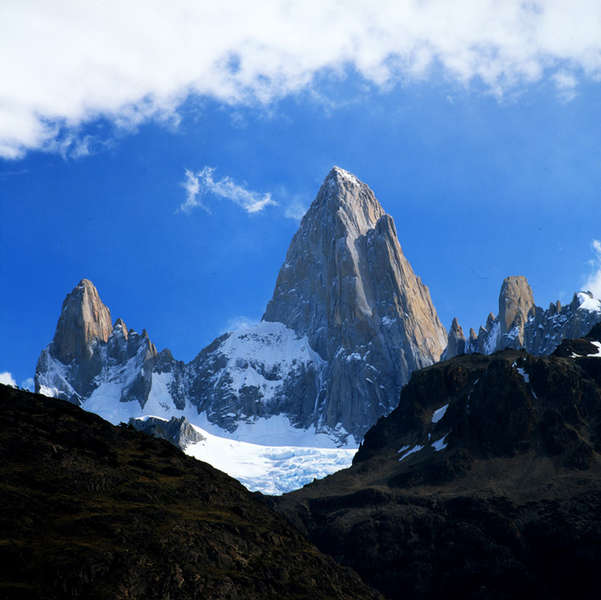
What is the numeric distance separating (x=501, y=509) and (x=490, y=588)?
27408 millimetres

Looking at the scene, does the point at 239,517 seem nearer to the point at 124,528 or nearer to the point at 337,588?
the point at 337,588

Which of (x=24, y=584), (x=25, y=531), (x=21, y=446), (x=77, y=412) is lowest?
(x=24, y=584)

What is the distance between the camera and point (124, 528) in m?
81.4

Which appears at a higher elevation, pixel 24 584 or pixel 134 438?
pixel 134 438

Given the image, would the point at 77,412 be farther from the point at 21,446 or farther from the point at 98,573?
the point at 98,573

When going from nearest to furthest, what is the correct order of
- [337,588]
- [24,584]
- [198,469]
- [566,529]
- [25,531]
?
[24,584]
[25,531]
[337,588]
[198,469]
[566,529]

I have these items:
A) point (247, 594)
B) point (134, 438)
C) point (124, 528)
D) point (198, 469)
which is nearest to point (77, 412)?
point (134, 438)

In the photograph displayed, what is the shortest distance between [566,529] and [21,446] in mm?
109166

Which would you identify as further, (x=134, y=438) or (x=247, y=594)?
(x=134, y=438)

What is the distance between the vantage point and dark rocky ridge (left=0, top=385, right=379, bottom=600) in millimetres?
70812

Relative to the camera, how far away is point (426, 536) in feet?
584

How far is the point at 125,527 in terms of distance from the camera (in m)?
81.9

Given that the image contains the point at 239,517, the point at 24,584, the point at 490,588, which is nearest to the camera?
the point at 24,584

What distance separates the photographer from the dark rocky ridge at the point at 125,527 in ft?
232
